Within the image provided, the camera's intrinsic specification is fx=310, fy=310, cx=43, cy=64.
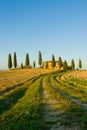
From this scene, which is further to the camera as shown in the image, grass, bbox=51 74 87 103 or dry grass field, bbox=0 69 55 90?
dry grass field, bbox=0 69 55 90

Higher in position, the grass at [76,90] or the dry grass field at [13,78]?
the dry grass field at [13,78]

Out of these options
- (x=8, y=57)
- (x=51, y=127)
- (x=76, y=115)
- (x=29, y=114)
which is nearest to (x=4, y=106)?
(x=29, y=114)

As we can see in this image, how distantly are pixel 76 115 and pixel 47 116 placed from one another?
1698 millimetres

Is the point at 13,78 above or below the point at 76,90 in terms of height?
above

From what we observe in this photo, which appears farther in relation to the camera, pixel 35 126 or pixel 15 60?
pixel 15 60

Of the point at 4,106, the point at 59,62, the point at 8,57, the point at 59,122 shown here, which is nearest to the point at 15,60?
the point at 8,57

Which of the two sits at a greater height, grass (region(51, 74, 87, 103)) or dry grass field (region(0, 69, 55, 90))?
dry grass field (region(0, 69, 55, 90))

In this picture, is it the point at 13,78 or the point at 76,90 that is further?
the point at 13,78

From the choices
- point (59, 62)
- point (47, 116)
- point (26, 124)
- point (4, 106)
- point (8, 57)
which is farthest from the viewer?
point (59, 62)

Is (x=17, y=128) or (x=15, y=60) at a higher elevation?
(x=15, y=60)

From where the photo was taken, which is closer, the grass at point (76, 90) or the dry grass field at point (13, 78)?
the grass at point (76, 90)

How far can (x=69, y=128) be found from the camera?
45.7 feet

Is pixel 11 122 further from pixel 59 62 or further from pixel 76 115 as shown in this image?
pixel 59 62

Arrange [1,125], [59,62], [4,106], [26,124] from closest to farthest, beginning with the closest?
[26,124]
[1,125]
[4,106]
[59,62]
